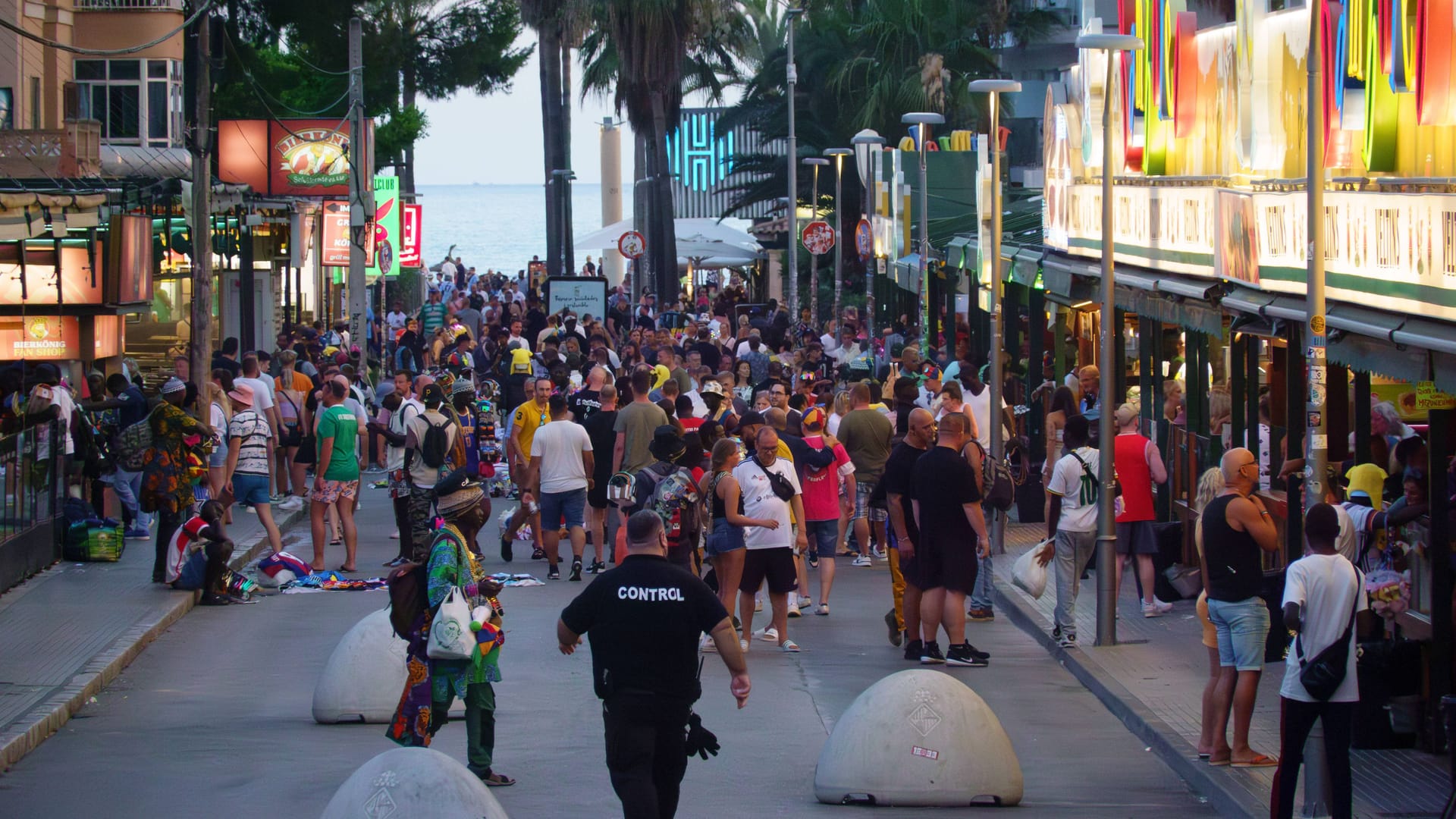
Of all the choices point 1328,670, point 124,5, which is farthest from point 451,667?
point 124,5

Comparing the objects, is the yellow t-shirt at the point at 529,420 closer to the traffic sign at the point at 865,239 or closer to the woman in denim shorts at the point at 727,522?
the woman in denim shorts at the point at 727,522

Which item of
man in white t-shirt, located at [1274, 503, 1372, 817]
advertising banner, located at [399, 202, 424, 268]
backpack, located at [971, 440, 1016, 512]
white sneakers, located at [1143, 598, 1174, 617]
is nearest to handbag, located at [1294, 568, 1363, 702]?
man in white t-shirt, located at [1274, 503, 1372, 817]

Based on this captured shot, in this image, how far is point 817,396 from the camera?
18.6 m

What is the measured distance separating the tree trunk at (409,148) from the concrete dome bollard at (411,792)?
47.5 metres

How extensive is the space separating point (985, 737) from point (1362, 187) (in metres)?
4.66

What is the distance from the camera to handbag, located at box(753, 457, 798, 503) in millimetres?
12625

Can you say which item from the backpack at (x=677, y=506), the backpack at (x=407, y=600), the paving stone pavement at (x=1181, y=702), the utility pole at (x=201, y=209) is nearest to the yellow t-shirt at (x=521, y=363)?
the utility pole at (x=201, y=209)

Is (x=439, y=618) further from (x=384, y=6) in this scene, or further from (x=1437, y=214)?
(x=384, y=6)

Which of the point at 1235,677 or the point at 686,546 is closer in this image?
the point at 1235,677

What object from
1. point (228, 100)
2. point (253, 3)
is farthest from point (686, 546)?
point (228, 100)

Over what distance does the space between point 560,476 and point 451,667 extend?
7.74 m

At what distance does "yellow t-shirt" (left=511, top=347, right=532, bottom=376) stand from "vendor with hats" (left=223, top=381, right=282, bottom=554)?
372 inches

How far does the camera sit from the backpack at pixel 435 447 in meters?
15.4

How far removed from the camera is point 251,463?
1684 centimetres
